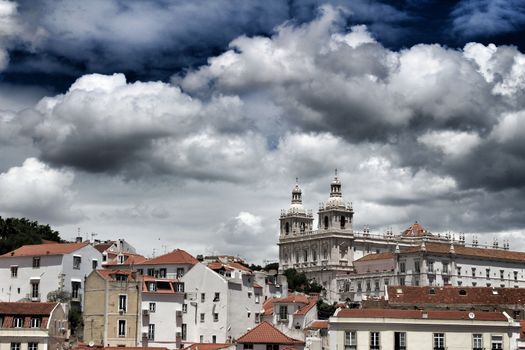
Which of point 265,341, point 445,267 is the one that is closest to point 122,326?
point 265,341

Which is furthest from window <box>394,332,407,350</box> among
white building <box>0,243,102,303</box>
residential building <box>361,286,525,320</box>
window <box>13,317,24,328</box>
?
white building <box>0,243,102,303</box>

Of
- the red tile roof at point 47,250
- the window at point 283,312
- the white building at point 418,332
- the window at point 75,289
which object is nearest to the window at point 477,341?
the white building at point 418,332

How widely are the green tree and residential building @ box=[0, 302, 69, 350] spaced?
131 ft

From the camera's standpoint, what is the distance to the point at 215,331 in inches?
4505

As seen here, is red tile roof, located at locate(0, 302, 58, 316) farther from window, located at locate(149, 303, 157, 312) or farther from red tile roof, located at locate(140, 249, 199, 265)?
red tile roof, located at locate(140, 249, 199, 265)

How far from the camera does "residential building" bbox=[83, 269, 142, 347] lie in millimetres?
107625

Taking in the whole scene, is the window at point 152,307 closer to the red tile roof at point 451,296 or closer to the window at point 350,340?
the red tile roof at point 451,296

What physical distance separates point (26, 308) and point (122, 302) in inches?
615

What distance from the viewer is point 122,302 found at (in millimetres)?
108500

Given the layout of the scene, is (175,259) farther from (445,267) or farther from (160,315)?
(445,267)

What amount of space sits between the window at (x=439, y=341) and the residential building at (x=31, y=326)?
1323 inches

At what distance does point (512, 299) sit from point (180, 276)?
37395mm

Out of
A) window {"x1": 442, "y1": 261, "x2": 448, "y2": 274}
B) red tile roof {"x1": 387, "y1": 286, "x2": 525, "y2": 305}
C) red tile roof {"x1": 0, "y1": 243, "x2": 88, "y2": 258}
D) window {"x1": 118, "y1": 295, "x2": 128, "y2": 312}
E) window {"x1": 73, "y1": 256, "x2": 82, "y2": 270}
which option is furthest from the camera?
window {"x1": 442, "y1": 261, "x2": 448, "y2": 274}

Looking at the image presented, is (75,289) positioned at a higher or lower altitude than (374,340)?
higher
